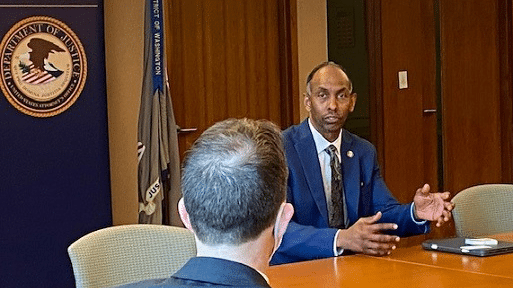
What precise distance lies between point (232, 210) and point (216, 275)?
113mm

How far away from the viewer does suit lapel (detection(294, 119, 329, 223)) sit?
3.97 metres

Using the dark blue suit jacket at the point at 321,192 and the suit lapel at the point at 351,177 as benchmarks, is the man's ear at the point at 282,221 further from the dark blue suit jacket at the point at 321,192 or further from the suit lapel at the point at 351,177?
the suit lapel at the point at 351,177

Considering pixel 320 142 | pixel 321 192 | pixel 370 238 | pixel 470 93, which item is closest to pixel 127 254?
pixel 370 238

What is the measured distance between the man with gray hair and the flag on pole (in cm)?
402

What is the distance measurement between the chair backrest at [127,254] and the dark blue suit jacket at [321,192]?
543 millimetres

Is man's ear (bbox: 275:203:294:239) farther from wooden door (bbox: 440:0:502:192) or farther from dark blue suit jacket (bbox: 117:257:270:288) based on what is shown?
wooden door (bbox: 440:0:502:192)

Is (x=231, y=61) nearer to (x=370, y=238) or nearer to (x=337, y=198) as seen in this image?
(x=337, y=198)

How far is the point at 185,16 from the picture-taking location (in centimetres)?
616

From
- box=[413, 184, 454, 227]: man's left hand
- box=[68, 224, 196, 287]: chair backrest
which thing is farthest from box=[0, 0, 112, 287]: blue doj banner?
box=[413, 184, 454, 227]: man's left hand

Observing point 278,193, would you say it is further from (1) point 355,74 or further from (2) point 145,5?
(1) point 355,74

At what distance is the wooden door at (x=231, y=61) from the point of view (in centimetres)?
616

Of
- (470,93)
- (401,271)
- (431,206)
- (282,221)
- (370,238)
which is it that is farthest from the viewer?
(470,93)

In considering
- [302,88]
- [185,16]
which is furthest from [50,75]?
[302,88]

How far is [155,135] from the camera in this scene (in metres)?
5.75
